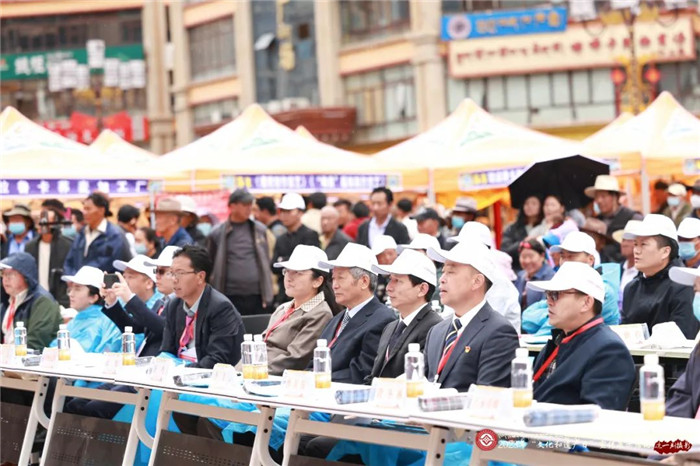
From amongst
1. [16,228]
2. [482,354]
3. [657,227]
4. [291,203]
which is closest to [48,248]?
[16,228]

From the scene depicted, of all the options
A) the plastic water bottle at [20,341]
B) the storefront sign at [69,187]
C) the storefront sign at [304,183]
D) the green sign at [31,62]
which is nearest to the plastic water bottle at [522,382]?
the plastic water bottle at [20,341]

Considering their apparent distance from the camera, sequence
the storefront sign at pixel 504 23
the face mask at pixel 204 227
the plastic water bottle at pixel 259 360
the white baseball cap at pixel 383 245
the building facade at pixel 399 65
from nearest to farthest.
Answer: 1. the plastic water bottle at pixel 259 360
2. the white baseball cap at pixel 383 245
3. the face mask at pixel 204 227
4. the building facade at pixel 399 65
5. the storefront sign at pixel 504 23

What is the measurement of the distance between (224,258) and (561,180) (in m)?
4.21


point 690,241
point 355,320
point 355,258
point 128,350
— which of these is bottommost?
point 128,350

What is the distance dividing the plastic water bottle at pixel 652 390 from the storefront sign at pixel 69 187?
11.6m

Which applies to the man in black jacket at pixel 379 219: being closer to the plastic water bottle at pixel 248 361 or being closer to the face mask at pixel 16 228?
the face mask at pixel 16 228

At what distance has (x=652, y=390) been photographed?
5.09m

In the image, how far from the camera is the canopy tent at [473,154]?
18234 mm

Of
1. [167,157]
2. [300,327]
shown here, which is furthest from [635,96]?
[300,327]

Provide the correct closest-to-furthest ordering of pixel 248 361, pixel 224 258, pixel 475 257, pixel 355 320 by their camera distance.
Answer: pixel 475 257 → pixel 248 361 → pixel 355 320 → pixel 224 258

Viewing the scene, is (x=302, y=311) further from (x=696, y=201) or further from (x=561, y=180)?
(x=561, y=180)

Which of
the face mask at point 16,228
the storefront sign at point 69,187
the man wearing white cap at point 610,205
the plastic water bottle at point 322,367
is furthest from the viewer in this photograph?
the storefront sign at point 69,187

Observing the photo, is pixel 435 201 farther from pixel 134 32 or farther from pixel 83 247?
pixel 134 32

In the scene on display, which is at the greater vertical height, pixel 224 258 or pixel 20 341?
pixel 224 258
